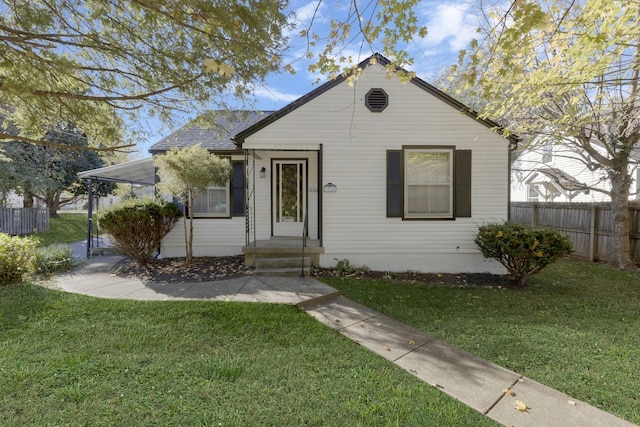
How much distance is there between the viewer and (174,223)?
26.6 feet

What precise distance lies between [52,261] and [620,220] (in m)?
14.4

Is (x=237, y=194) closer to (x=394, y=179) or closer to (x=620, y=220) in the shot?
(x=394, y=179)

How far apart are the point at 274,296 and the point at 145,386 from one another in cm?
254

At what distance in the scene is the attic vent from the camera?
7152 mm

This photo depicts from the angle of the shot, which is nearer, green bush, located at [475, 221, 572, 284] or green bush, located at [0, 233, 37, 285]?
green bush, located at [0, 233, 37, 285]

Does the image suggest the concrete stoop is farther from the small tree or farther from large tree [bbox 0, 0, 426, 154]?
large tree [bbox 0, 0, 426, 154]

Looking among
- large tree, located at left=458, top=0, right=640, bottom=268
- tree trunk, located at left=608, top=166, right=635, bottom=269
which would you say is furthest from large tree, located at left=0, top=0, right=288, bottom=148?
tree trunk, located at left=608, top=166, right=635, bottom=269

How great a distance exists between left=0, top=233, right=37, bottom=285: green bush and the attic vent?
7.88m

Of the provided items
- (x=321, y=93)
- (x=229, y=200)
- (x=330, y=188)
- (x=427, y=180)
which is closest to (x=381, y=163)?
(x=427, y=180)

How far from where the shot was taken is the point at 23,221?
46.5 ft

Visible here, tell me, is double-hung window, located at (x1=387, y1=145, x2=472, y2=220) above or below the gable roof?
below

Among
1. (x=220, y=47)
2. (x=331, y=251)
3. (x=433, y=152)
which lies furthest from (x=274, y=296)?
(x=433, y=152)

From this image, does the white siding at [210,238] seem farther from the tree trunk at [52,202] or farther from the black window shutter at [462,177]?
the tree trunk at [52,202]

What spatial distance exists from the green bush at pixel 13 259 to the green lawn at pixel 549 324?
19.9ft
